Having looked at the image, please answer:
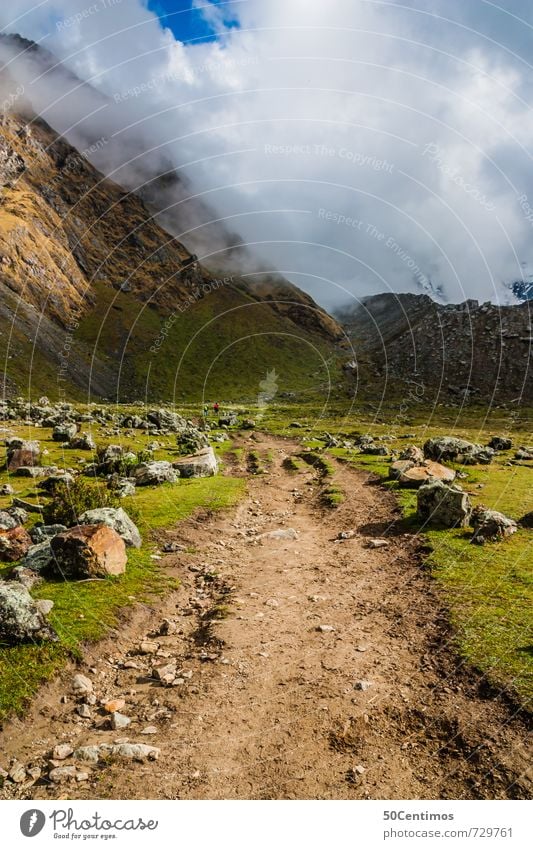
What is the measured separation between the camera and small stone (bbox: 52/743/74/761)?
803cm

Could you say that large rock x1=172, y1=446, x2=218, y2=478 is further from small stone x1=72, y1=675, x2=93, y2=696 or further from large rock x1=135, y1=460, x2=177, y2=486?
small stone x1=72, y1=675, x2=93, y2=696

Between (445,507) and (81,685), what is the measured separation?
15410 mm

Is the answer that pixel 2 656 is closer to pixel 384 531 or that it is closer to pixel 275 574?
pixel 275 574

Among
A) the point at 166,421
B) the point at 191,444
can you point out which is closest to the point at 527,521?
the point at 191,444

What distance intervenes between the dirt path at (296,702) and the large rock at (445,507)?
426 centimetres

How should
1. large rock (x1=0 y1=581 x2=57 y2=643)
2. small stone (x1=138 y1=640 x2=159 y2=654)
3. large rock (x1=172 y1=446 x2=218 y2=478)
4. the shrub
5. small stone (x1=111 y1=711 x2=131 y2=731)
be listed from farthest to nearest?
1. large rock (x1=172 y1=446 x2=218 y2=478)
2. the shrub
3. small stone (x1=138 y1=640 x2=159 y2=654)
4. large rock (x1=0 y1=581 x2=57 y2=643)
5. small stone (x1=111 y1=711 x2=131 y2=731)

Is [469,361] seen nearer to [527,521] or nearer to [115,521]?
[527,521]

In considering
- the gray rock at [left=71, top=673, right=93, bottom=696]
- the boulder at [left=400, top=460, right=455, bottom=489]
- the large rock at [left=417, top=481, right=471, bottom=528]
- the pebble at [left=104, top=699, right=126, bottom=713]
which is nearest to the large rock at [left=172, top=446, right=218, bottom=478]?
the boulder at [left=400, top=460, right=455, bottom=489]

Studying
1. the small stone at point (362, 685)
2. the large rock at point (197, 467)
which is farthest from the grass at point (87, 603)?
the large rock at point (197, 467)

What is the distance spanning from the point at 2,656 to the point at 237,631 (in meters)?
5.43

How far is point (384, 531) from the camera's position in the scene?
20.8m

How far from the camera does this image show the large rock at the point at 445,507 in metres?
19.8

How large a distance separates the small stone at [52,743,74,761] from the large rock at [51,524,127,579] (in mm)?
6234
